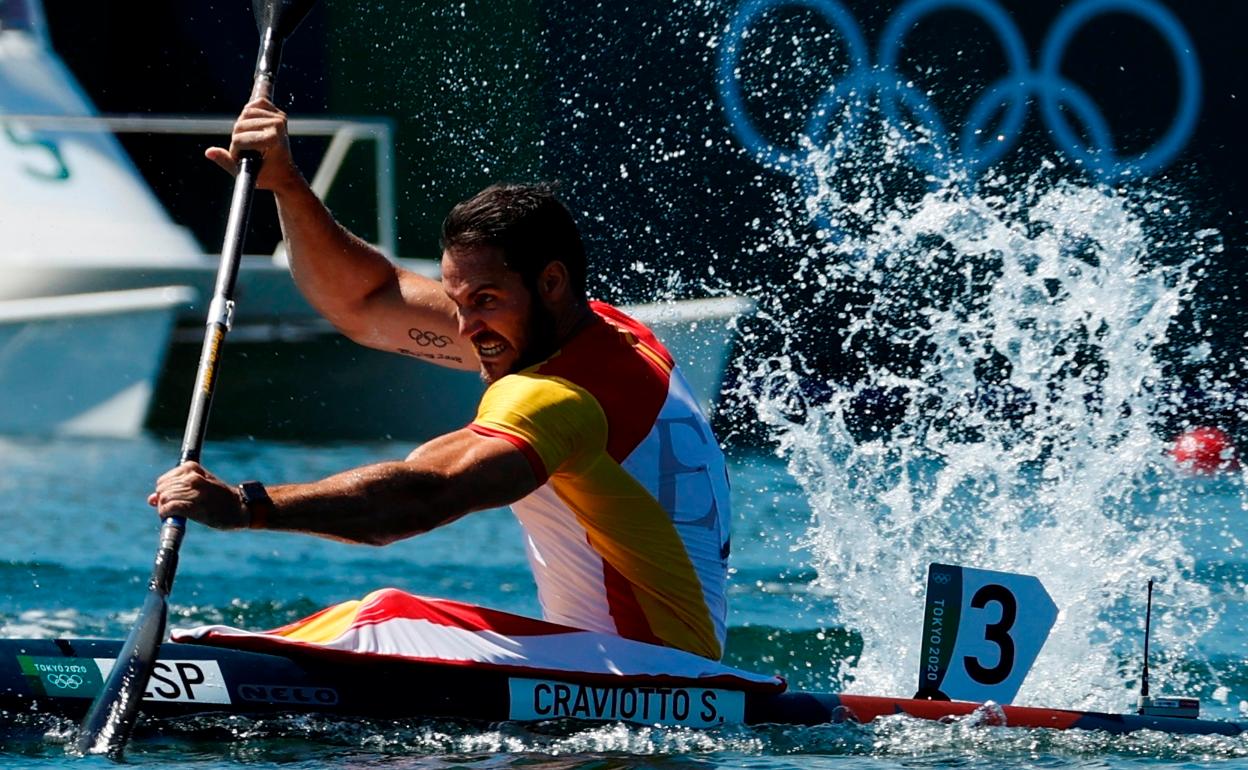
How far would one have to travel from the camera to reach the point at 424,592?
758cm

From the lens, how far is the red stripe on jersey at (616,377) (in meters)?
3.56

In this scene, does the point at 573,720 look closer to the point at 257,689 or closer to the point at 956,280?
the point at 257,689

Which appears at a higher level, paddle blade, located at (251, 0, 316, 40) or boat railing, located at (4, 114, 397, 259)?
boat railing, located at (4, 114, 397, 259)

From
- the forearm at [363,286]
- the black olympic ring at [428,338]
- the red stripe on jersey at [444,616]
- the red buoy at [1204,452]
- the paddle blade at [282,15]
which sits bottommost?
the red stripe on jersey at [444,616]

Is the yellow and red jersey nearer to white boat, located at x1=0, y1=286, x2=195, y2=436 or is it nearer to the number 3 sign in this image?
the number 3 sign

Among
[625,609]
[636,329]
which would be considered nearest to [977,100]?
[636,329]

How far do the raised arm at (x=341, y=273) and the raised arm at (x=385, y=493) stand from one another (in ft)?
3.25

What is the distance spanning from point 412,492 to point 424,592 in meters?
4.35

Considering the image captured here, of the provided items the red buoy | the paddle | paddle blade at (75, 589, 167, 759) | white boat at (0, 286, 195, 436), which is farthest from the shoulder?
the red buoy

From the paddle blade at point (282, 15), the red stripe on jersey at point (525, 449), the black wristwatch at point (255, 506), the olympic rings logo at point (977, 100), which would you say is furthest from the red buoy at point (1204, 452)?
the black wristwatch at point (255, 506)

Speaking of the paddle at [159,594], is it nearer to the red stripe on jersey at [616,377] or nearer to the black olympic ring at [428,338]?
the black olympic ring at [428,338]

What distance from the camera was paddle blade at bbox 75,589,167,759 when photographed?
3449mm

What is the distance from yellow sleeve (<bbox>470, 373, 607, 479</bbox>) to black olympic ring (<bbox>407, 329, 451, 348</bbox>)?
84 cm

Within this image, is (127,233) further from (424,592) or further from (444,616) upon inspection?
(444,616)
